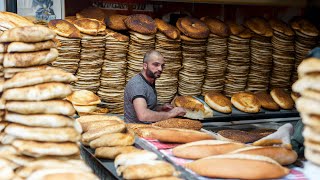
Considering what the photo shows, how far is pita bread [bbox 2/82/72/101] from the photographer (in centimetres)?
257

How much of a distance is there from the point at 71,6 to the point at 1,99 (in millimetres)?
3900

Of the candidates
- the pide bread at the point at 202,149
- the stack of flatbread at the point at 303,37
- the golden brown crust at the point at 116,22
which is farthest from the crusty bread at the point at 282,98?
the pide bread at the point at 202,149

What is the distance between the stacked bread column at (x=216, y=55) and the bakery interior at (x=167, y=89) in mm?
15

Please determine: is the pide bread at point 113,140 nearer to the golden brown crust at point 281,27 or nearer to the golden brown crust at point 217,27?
the golden brown crust at point 217,27

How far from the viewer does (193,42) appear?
6.55 meters

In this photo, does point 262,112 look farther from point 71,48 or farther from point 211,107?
point 71,48

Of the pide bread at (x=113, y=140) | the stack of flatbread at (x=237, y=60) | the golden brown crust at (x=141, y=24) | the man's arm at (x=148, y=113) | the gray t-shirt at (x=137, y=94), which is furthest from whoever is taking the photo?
the stack of flatbread at (x=237, y=60)

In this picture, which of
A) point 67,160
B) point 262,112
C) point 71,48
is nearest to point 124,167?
point 67,160

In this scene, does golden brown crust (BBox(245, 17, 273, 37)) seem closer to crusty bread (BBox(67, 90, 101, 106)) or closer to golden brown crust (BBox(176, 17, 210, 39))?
golden brown crust (BBox(176, 17, 210, 39))

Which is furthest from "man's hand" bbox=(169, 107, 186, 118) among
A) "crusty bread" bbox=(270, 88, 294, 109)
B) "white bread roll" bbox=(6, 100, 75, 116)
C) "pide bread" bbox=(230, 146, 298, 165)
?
"white bread roll" bbox=(6, 100, 75, 116)

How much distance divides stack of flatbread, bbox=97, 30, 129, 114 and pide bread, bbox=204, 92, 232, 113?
3.80 ft

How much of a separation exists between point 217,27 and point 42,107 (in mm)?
4509

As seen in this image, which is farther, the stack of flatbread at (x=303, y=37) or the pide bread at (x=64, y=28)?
the stack of flatbread at (x=303, y=37)

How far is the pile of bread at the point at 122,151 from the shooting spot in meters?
2.59
